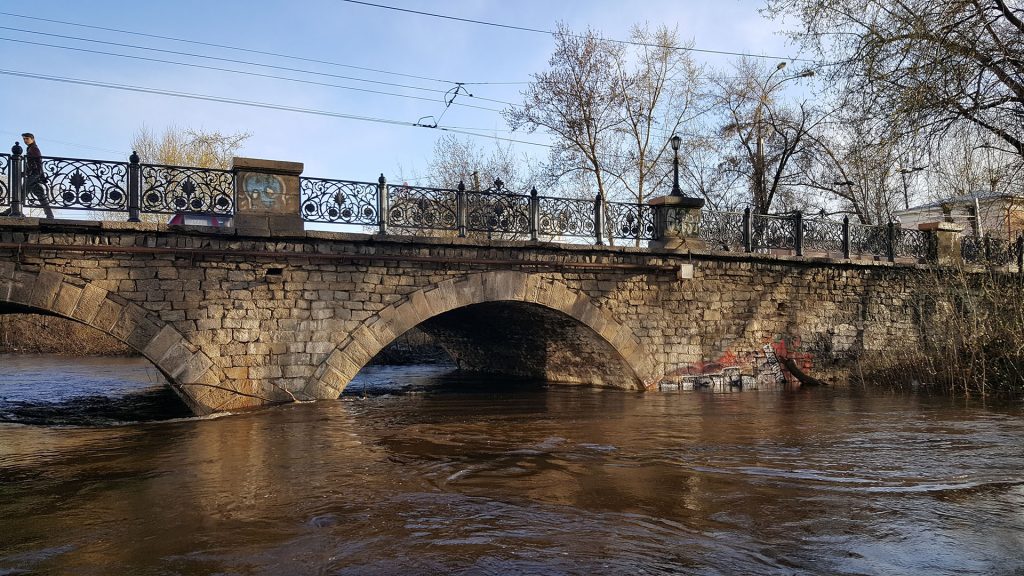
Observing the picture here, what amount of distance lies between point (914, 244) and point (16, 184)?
1618 cm

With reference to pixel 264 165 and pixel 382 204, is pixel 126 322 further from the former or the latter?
pixel 382 204

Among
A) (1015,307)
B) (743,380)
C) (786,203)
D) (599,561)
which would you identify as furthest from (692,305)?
(786,203)

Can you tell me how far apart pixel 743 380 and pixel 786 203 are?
15.5 metres

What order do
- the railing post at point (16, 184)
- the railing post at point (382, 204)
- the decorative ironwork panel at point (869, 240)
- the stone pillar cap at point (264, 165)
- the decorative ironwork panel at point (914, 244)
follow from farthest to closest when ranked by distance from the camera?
the decorative ironwork panel at point (914, 244) → the decorative ironwork panel at point (869, 240) → the railing post at point (382, 204) → the stone pillar cap at point (264, 165) → the railing post at point (16, 184)

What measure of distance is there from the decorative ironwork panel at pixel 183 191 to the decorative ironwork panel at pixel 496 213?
11.7 feet

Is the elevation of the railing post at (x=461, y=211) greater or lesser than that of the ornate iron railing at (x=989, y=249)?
greater

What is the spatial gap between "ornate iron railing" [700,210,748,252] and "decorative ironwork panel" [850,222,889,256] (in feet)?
9.33

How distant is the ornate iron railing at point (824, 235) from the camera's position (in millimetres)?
15016

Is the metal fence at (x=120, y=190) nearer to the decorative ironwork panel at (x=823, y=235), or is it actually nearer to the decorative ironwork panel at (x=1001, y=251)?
the decorative ironwork panel at (x=823, y=235)

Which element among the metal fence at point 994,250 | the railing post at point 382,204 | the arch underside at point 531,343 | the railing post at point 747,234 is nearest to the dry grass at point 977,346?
the metal fence at point 994,250

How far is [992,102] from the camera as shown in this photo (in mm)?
12016

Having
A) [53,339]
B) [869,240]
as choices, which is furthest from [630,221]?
[53,339]

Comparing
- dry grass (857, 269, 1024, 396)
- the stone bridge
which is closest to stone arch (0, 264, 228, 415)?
the stone bridge

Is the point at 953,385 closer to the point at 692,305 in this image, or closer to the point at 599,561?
the point at 692,305
